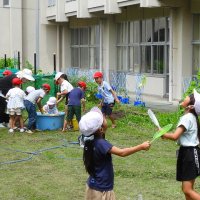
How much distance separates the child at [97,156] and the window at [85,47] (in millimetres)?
24609

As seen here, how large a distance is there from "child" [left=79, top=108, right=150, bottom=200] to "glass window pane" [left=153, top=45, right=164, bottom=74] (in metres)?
18.0

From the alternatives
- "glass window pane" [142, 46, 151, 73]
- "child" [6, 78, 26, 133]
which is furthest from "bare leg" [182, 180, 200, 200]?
"glass window pane" [142, 46, 151, 73]

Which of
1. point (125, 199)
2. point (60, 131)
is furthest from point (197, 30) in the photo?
point (125, 199)

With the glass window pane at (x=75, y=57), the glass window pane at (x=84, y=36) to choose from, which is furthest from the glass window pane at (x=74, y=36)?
the glass window pane at (x=84, y=36)

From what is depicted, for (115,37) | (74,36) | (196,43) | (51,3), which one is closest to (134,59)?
(115,37)

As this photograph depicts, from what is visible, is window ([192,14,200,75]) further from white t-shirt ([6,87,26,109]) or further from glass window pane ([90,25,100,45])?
glass window pane ([90,25,100,45])

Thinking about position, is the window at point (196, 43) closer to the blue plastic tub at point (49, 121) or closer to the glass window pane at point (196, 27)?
the glass window pane at point (196, 27)

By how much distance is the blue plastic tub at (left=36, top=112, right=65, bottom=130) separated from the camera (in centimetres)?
1303

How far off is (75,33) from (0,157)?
24.3m

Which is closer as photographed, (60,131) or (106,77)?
(60,131)

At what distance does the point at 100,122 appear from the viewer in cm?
494

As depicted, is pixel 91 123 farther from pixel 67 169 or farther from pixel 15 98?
pixel 15 98

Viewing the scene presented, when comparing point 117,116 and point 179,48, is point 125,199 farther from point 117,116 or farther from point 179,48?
point 179,48

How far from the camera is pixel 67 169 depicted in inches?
346
